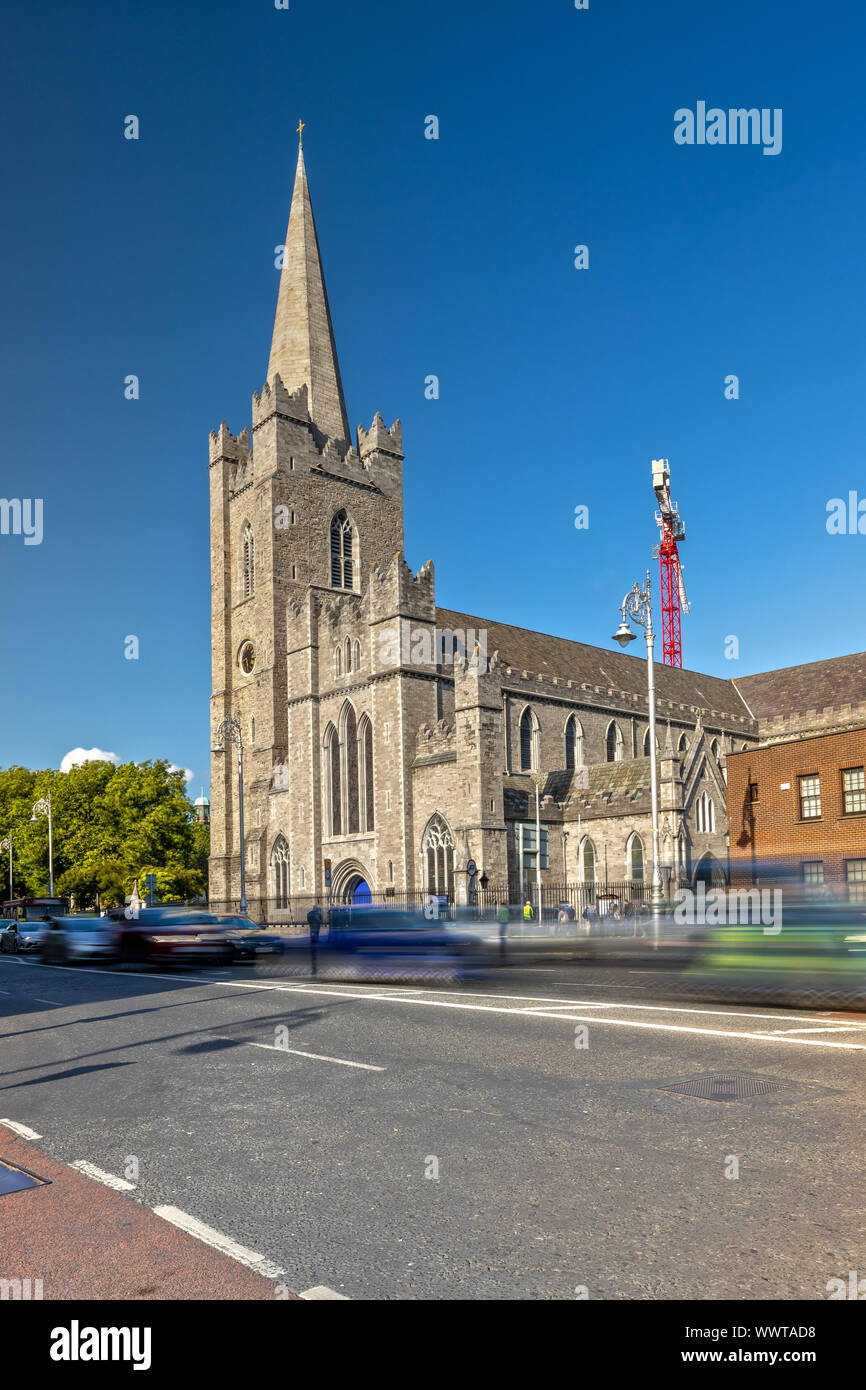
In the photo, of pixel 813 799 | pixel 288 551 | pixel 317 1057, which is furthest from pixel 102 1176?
pixel 288 551

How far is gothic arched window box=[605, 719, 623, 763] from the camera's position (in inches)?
2142

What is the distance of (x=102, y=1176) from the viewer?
6164 mm

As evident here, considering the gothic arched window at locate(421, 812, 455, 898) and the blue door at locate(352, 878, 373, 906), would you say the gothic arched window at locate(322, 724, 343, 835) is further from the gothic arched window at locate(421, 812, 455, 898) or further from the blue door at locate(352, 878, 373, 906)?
the gothic arched window at locate(421, 812, 455, 898)

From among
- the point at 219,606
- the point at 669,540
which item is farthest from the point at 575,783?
the point at 669,540

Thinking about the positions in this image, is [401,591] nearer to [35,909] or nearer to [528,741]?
[528,741]

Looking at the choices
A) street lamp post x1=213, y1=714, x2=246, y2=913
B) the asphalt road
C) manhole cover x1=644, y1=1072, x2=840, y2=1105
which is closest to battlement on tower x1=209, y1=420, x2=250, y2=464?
street lamp post x1=213, y1=714, x2=246, y2=913

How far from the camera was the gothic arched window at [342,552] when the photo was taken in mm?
54969

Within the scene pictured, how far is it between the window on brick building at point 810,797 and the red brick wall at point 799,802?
0.14 m

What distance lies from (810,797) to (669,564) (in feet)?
196

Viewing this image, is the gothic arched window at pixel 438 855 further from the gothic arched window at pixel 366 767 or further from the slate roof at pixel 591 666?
the slate roof at pixel 591 666

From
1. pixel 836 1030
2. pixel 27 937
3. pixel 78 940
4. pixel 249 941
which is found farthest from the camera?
pixel 27 937

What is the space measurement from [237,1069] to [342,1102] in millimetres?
2088

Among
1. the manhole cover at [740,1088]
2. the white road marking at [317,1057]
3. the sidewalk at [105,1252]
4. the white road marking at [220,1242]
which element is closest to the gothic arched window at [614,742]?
the white road marking at [317,1057]

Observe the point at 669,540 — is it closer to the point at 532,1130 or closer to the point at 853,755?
the point at 853,755
